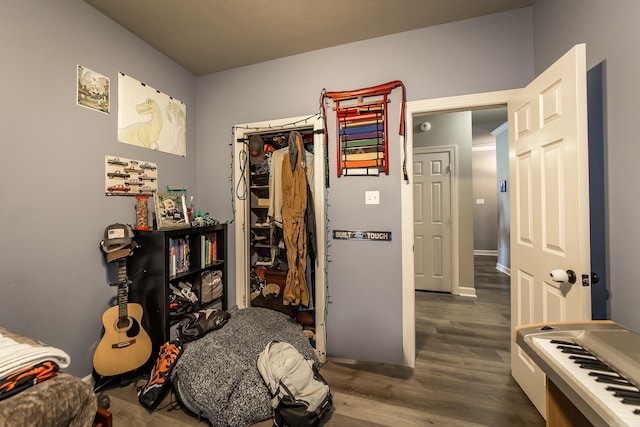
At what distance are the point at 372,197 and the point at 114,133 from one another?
6.66 ft

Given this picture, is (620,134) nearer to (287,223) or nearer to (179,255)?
(287,223)

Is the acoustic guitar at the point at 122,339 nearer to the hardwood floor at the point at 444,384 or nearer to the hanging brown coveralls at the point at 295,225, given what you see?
the hanging brown coveralls at the point at 295,225

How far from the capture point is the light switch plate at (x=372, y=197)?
211 cm

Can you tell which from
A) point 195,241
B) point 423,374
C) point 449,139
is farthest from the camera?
point 449,139

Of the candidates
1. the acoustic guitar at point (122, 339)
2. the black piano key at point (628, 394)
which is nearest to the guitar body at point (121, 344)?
the acoustic guitar at point (122, 339)

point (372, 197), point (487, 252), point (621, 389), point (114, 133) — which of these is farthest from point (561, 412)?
point (487, 252)

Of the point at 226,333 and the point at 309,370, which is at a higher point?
the point at 226,333

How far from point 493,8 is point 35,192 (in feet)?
10.5

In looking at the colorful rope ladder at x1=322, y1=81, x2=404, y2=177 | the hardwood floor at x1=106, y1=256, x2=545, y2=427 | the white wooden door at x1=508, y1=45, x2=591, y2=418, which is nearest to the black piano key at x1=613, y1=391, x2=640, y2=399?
the white wooden door at x1=508, y1=45, x2=591, y2=418

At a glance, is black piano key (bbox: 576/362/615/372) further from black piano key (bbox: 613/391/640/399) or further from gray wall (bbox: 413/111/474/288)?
gray wall (bbox: 413/111/474/288)

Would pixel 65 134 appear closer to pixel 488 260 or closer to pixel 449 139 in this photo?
pixel 449 139

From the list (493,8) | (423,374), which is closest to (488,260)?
(423,374)

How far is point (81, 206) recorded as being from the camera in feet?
5.70

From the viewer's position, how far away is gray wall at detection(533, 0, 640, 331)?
1.09 meters
